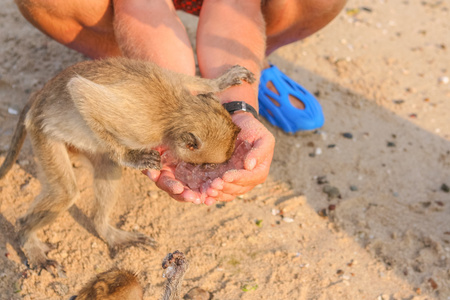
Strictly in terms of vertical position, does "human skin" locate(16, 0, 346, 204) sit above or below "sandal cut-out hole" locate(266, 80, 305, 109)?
above

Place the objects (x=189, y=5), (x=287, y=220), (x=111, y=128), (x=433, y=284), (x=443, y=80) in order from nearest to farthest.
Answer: (x=111, y=128)
(x=433, y=284)
(x=287, y=220)
(x=189, y=5)
(x=443, y=80)

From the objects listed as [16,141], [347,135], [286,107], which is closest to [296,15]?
[286,107]

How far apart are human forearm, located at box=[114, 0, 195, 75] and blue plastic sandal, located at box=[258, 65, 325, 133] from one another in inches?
46.3

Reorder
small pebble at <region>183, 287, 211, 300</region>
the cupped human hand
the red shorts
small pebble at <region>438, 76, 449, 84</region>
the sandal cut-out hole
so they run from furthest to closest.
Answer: small pebble at <region>438, 76, 449, 84</region> < the sandal cut-out hole < the red shorts < small pebble at <region>183, 287, 211, 300</region> < the cupped human hand

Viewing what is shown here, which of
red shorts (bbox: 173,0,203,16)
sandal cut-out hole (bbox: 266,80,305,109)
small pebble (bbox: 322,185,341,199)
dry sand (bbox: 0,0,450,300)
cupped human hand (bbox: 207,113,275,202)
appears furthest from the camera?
sandal cut-out hole (bbox: 266,80,305,109)


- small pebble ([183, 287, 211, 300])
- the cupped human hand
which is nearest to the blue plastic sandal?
the cupped human hand

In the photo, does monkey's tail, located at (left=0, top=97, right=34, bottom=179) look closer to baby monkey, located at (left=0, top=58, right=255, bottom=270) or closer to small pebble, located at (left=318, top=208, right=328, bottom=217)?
baby monkey, located at (left=0, top=58, right=255, bottom=270)

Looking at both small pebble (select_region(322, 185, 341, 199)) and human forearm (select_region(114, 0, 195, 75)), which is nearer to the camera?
human forearm (select_region(114, 0, 195, 75))

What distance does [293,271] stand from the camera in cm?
428

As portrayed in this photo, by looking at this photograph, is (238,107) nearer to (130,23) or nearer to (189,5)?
(130,23)

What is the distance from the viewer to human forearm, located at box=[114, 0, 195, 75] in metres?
4.73

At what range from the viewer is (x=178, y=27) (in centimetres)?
498

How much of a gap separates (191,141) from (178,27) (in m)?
1.87

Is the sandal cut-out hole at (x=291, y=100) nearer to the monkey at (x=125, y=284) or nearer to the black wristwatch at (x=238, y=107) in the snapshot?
the black wristwatch at (x=238, y=107)
